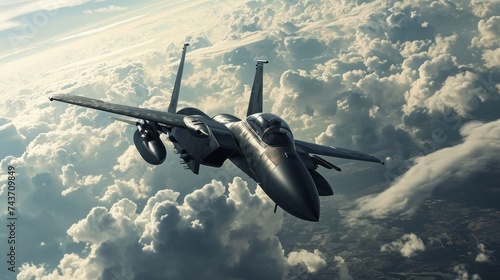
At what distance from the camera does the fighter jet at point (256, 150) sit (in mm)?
15702

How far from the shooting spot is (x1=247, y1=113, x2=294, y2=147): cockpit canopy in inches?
733

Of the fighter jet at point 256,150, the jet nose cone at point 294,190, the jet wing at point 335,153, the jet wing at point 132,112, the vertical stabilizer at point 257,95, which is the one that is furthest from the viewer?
the vertical stabilizer at point 257,95

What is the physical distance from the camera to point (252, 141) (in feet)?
67.2

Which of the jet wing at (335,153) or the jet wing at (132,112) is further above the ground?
the jet wing at (132,112)

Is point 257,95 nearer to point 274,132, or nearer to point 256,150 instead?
point 256,150

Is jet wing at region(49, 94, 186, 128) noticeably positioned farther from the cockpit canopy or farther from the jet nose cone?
the jet nose cone

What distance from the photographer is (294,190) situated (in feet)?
50.5

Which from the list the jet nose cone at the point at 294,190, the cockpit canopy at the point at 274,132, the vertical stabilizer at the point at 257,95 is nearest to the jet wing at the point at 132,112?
the vertical stabilizer at the point at 257,95

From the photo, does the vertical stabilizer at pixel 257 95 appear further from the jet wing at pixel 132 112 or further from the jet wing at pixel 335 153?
the jet wing at pixel 335 153

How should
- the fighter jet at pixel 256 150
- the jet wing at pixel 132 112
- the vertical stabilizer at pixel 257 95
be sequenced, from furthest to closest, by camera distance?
1. the vertical stabilizer at pixel 257 95
2. the jet wing at pixel 132 112
3. the fighter jet at pixel 256 150

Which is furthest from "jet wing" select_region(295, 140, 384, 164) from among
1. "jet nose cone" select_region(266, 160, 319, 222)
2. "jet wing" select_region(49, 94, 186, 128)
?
"jet wing" select_region(49, 94, 186, 128)

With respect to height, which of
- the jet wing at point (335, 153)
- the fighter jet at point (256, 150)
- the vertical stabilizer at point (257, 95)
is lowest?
the jet wing at point (335, 153)

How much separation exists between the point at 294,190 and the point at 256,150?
4.70 metres

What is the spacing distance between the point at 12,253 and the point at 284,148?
37.3 metres
